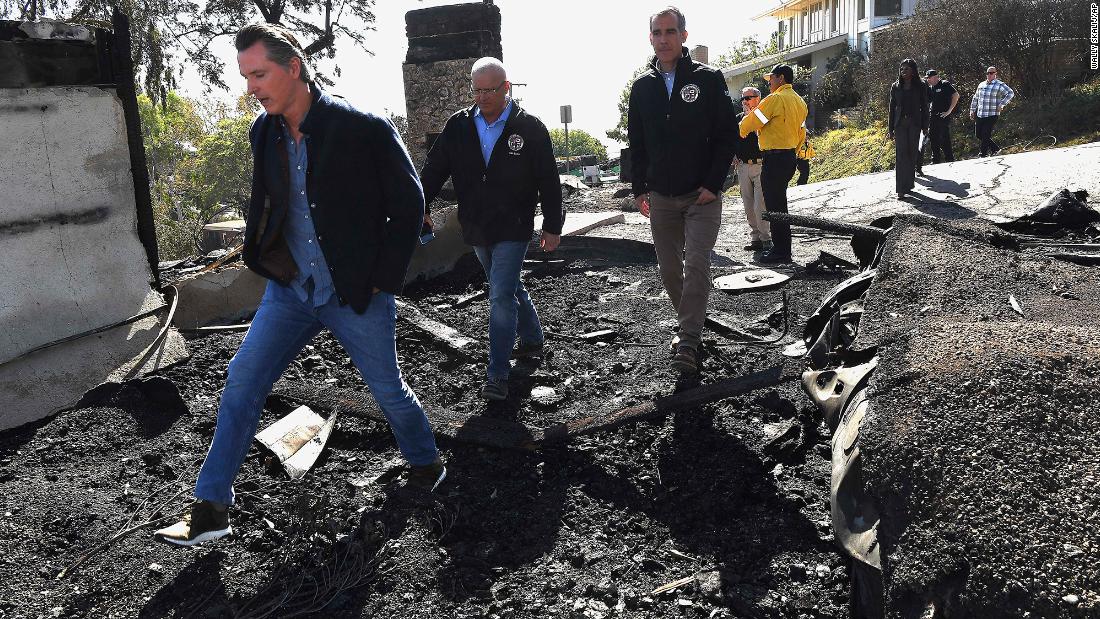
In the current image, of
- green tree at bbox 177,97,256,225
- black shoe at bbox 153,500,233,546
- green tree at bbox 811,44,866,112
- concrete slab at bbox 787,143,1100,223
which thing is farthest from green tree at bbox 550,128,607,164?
black shoe at bbox 153,500,233,546

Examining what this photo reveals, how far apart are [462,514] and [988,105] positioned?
16.3m

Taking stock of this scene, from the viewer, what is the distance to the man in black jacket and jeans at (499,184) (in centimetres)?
487

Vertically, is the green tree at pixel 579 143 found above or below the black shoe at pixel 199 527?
above

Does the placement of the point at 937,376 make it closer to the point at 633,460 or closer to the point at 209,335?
the point at 633,460

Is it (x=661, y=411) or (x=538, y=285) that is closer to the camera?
(x=661, y=411)

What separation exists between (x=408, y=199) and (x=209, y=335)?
3659 millimetres

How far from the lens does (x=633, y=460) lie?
159 inches

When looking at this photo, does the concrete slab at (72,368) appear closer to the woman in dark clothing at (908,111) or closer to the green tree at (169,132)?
the woman in dark clothing at (908,111)

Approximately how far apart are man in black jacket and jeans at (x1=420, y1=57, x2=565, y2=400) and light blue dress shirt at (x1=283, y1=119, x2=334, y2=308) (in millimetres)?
1715

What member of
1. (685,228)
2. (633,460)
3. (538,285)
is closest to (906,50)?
(538,285)

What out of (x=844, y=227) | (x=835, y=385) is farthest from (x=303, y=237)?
(x=844, y=227)

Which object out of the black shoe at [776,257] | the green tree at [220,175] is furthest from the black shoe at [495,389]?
the green tree at [220,175]

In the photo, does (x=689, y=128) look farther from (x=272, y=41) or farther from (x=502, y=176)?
(x=272, y=41)

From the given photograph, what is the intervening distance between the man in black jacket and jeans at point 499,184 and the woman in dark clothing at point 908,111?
7213 millimetres
